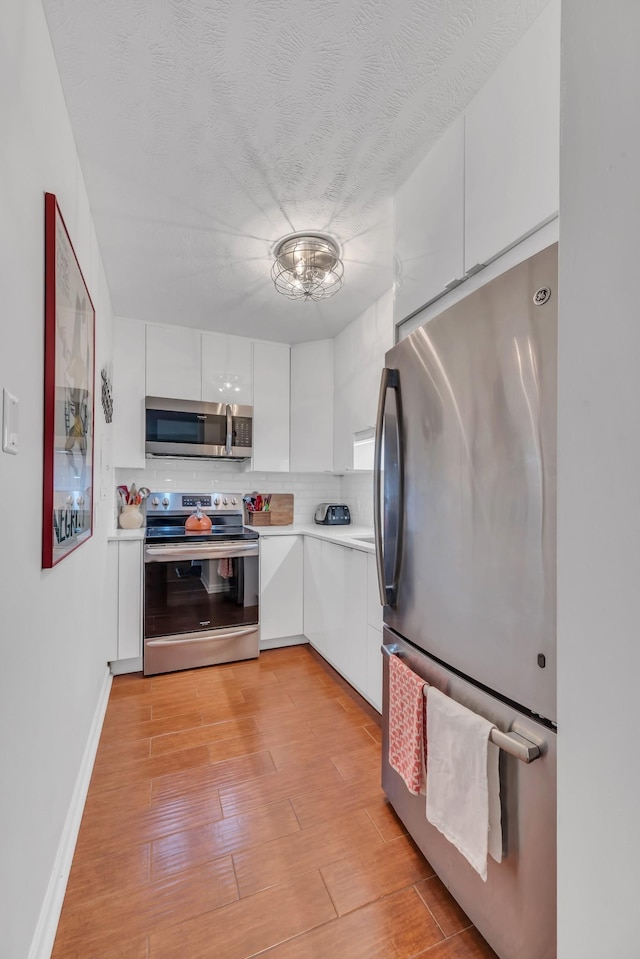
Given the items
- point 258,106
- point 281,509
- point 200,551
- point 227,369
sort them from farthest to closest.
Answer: point 281,509
point 227,369
point 200,551
point 258,106

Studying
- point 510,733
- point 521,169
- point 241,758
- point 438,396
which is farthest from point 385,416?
point 241,758

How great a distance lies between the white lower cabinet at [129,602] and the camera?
2658 millimetres

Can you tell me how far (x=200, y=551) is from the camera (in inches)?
110

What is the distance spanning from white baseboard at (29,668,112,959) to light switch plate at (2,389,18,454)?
113 centimetres

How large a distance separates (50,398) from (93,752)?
1631 millimetres

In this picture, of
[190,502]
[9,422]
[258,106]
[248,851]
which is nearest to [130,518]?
[190,502]

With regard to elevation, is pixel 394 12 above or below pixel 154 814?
above

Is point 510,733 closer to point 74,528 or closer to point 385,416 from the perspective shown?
point 385,416

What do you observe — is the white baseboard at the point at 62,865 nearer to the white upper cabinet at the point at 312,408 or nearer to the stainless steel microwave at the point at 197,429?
the stainless steel microwave at the point at 197,429

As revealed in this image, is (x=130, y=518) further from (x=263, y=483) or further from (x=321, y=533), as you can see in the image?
(x=321, y=533)

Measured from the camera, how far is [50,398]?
1.10 meters

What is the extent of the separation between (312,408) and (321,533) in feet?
3.49

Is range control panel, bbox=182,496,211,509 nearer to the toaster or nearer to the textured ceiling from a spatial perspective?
the toaster

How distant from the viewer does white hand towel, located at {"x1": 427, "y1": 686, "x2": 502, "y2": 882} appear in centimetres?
102
